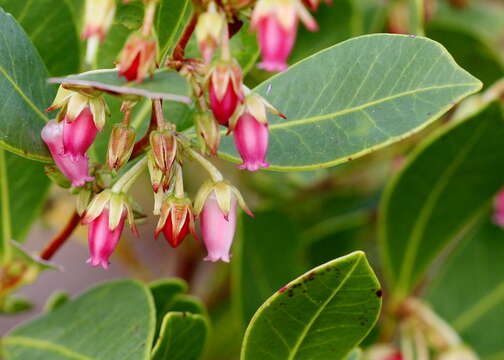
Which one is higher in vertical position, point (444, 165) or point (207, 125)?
point (207, 125)

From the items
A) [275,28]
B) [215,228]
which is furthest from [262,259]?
[275,28]

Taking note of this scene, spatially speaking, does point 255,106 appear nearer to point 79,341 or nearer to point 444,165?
point 79,341

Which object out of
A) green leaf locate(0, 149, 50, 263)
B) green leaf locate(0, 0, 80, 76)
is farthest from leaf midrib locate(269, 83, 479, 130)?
Answer: green leaf locate(0, 149, 50, 263)

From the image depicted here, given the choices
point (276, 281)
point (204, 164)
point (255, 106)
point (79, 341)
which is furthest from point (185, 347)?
point (276, 281)

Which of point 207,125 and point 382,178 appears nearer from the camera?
point 207,125

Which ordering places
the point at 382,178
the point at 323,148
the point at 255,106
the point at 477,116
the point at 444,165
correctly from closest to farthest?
the point at 255,106 < the point at 323,148 < the point at 477,116 < the point at 444,165 < the point at 382,178

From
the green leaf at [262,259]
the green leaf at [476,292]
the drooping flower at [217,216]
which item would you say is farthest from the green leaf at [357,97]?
the green leaf at [476,292]
